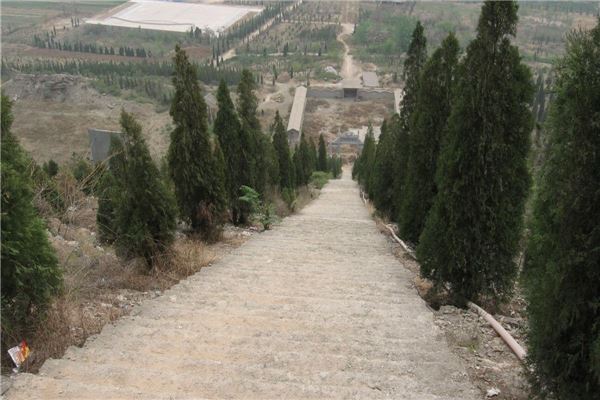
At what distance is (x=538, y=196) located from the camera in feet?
12.2

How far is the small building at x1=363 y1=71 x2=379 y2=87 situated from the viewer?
7206cm

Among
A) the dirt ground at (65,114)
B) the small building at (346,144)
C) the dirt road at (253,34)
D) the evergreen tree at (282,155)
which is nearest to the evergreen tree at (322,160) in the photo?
the small building at (346,144)

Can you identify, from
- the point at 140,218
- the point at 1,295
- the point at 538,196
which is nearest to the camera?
the point at 538,196

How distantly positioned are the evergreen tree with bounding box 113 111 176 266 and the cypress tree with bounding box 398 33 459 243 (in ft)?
17.4

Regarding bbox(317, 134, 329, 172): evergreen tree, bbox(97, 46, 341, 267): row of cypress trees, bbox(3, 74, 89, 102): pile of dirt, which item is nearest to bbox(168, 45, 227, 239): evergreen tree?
bbox(97, 46, 341, 267): row of cypress trees

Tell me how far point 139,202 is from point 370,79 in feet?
233

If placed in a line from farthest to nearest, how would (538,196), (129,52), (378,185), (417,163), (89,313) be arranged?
1. (129,52)
2. (378,185)
3. (417,163)
4. (89,313)
5. (538,196)

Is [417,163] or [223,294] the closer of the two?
[223,294]

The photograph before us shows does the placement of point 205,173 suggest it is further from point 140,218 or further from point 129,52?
point 129,52

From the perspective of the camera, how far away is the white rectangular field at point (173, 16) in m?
109

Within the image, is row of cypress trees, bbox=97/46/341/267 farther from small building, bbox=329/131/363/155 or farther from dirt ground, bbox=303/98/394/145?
dirt ground, bbox=303/98/394/145

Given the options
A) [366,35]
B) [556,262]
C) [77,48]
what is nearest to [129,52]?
[77,48]

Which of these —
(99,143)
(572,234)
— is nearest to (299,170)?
(99,143)

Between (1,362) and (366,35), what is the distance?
103 metres
